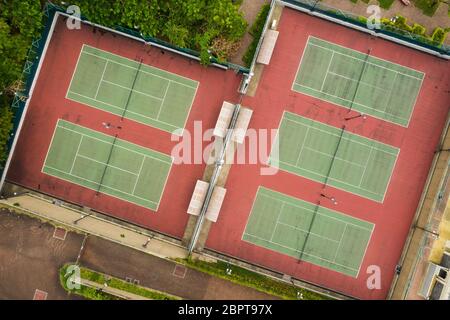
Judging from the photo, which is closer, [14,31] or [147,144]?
[14,31]

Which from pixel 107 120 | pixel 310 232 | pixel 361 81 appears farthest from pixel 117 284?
pixel 361 81

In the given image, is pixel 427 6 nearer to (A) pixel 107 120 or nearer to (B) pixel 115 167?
(A) pixel 107 120

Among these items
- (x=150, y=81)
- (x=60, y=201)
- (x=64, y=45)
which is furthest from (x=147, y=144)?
(x=64, y=45)

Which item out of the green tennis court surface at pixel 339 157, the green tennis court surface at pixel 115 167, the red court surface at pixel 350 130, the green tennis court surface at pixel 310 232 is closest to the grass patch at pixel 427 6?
the red court surface at pixel 350 130

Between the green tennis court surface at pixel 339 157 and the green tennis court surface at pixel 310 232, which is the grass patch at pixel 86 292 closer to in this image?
the green tennis court surface at pixel 310 232

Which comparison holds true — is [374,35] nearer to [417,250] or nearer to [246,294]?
[417,250]

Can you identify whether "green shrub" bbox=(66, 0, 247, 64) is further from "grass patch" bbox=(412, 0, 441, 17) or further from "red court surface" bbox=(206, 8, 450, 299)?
"grass patch" bbox=(412, 0, 441, 17)
